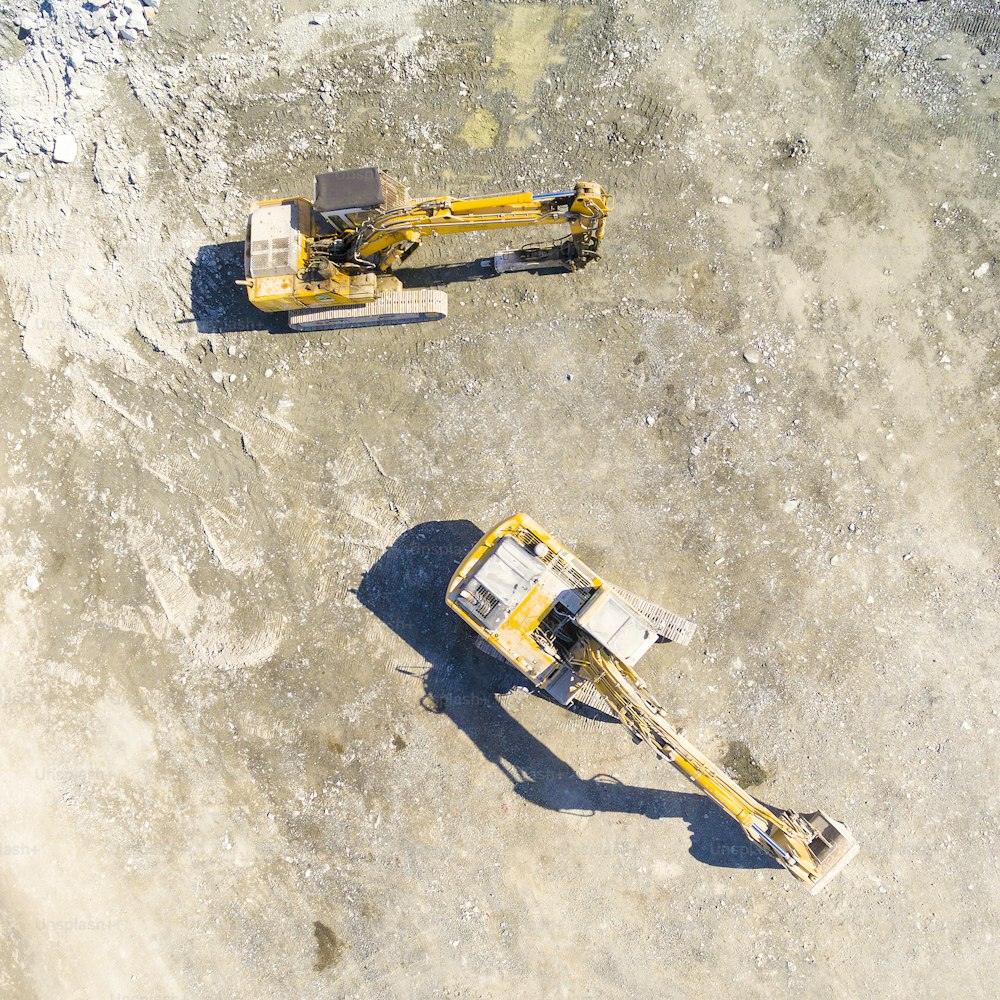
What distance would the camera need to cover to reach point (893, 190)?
11.6 metres

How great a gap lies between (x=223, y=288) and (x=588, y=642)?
346 inches

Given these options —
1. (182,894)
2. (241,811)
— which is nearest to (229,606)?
(241,811)

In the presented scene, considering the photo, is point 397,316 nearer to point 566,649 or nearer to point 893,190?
point 566,649

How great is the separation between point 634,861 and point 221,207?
13.5 metres

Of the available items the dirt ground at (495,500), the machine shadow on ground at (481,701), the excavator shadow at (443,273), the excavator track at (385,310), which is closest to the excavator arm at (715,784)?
the dirt ground at (495,500)

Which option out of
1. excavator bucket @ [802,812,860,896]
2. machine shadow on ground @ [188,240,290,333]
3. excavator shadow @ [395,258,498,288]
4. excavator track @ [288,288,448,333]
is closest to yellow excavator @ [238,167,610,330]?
excavator track @ [288,288,448,333]

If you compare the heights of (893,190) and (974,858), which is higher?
(893,190)

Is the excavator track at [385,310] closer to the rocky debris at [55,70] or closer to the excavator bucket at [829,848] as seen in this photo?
the rocky debris at [55,70]

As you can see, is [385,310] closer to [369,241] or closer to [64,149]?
[369,241]

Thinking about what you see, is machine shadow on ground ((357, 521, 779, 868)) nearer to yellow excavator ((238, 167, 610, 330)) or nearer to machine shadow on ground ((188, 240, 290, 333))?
yellow excavator ((238, 167, 610, 330))

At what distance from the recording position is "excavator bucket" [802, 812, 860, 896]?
397 inches

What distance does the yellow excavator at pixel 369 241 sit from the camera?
33.8 feet

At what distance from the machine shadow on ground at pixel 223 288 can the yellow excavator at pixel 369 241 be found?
0.84 meters

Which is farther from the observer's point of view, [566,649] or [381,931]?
[381,931]
